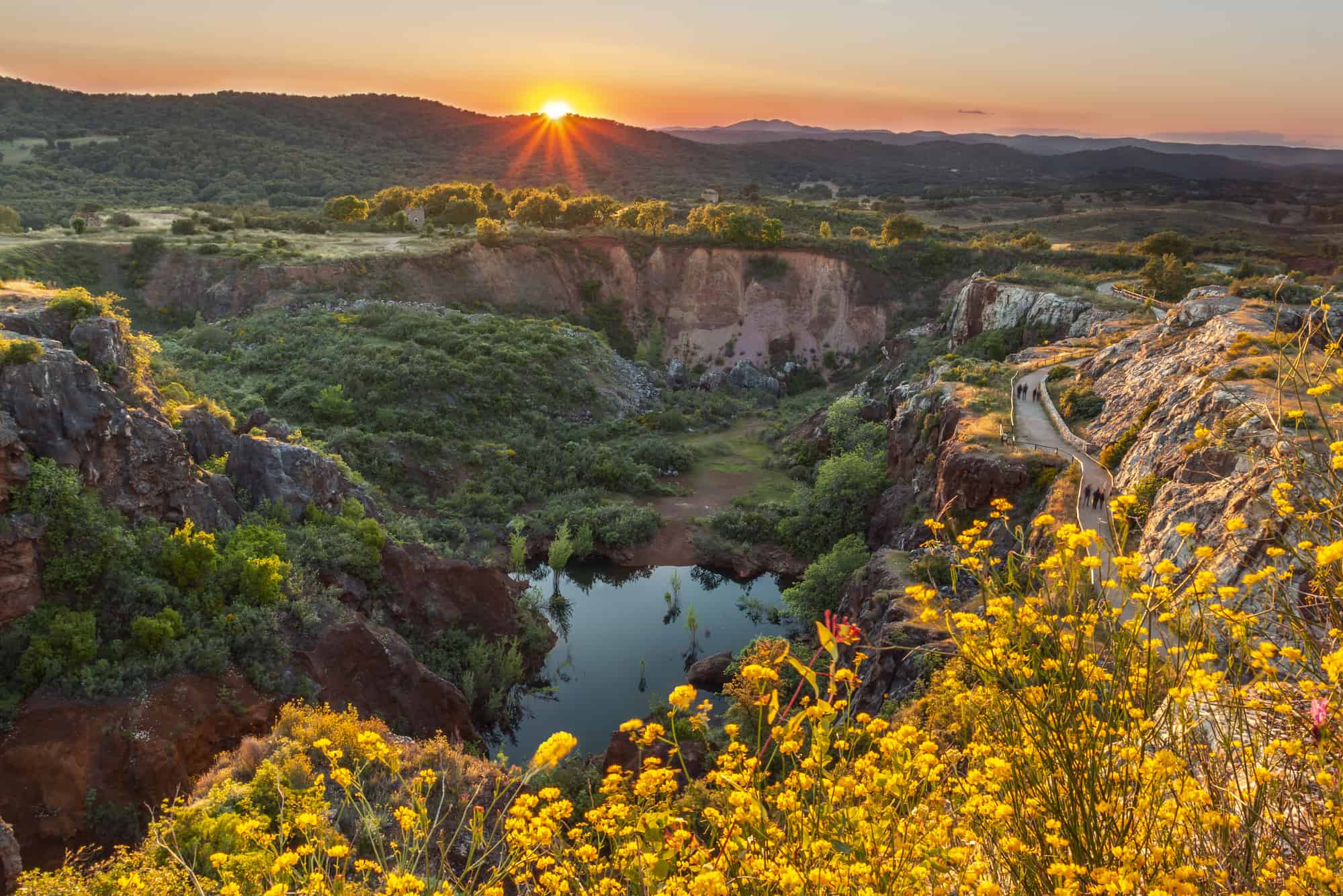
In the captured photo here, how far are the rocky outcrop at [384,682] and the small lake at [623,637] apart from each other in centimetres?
214

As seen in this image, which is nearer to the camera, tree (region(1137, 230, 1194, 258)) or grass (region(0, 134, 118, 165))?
tree (region(1137, 230, 1194, 258))

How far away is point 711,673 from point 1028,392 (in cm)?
1810

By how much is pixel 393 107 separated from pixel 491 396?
425ft

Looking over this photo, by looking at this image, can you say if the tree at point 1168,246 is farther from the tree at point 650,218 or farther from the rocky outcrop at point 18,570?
the rocky outcrop at point 18,570

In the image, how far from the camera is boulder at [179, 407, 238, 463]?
2225cm

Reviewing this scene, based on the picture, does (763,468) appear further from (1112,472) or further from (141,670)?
(141,670)

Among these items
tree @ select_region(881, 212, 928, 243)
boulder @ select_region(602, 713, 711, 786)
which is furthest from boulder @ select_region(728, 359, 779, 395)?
boulder @ select_region(602, 713, 711, 786)

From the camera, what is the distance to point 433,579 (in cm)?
2469

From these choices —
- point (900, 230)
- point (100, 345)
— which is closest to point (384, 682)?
point (100, 345)

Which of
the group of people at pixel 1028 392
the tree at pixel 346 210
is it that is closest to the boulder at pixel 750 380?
the group of people at pixel 1028 392

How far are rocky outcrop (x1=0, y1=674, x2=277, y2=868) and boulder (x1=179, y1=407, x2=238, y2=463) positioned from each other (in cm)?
797

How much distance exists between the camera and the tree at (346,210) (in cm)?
6769

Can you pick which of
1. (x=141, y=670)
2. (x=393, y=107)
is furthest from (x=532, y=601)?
(x=393, y=107)

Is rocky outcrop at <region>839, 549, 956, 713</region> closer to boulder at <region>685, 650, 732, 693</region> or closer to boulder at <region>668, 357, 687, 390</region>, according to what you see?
boulder at <region>685, 650, 732, 693</region>
